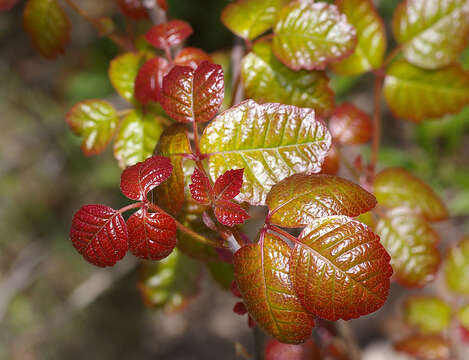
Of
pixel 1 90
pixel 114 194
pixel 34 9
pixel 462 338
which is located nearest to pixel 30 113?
pixel 1 90

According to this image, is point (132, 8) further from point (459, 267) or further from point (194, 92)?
point (459, 267)

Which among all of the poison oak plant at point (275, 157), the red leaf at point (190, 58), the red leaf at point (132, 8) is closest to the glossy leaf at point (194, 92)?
the poison oak plant at point (275, 157)

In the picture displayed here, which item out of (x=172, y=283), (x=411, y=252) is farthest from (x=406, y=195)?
(x=172, y=283)

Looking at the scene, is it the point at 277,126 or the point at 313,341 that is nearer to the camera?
the point at 277,126

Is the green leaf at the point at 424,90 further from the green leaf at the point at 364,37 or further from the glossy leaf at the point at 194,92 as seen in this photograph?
the glossy leaf at the point at 194,92

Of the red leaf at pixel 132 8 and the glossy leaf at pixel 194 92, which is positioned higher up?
the red leaf at pixel 132 8

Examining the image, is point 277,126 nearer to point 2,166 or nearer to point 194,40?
point 194,40
